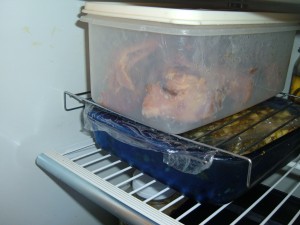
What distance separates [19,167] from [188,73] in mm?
450

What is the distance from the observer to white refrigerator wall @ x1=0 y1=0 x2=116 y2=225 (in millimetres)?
662

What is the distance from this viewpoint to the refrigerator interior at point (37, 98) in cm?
66

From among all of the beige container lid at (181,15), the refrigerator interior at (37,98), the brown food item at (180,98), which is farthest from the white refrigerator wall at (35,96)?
the brown food item at (180,98)

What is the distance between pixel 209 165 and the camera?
53cm

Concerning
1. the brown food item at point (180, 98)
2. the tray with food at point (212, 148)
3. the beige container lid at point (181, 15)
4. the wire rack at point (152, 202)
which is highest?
the beige container lid at point (181, 15)

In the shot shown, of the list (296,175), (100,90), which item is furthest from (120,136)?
(296,175)

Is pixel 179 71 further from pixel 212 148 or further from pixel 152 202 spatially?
pixel 152 202

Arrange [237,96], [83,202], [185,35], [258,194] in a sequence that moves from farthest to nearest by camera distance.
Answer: [83,202] < [258,194] < [237,96] < [185,35]

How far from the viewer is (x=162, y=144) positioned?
58 centimetres

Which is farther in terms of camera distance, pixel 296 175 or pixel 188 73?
pixel 296 175

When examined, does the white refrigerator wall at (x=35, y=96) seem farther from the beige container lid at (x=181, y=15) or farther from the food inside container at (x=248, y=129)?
the food inside container at (x=248, y=129)

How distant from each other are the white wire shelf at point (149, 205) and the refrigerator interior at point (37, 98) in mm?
50

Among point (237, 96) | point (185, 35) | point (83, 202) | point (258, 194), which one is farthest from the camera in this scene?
point (83, 202)

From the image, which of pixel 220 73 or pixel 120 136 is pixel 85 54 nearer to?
pixel 120 136
